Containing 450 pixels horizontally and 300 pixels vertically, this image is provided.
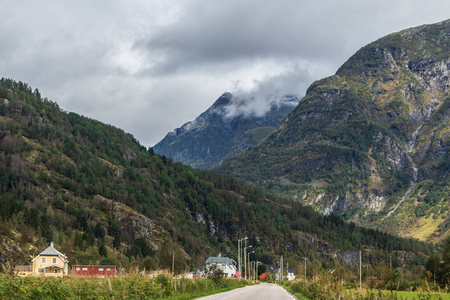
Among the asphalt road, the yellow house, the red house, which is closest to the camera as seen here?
the asphalt road

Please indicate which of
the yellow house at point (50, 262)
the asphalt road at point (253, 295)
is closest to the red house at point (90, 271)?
the yellow house at point (50, 262)

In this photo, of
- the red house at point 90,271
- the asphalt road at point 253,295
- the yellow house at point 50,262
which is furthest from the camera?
the yellow house at point 50,262

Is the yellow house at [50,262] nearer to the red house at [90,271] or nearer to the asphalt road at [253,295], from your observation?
the red house at [90,271]

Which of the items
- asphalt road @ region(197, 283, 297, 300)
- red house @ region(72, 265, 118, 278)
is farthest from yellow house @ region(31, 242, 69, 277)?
asphalt road @ region(197, 283, 297, 300)

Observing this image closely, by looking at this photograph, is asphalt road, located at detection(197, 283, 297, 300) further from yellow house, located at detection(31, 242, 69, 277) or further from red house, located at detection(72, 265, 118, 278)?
yellow house, located at detection(31, 242, 69, 277)

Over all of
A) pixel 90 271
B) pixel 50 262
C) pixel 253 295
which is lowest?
pixel 253 295

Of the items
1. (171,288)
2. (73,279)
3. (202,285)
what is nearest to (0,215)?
(202,285)

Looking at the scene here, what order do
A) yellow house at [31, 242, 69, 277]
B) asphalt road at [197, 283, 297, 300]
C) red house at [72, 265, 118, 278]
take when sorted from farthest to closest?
yellow house at [31, 242, 69, 277] → red house at [72, 265, 118, 278] → asphalt road at [197, 283, 297, 300]

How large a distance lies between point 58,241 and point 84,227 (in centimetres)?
2988

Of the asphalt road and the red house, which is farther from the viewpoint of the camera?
the red house

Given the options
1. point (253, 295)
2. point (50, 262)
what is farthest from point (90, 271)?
point (253, 295)

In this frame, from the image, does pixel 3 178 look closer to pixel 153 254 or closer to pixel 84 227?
pixel 84 227

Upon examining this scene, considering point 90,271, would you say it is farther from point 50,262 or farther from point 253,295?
point 253,295

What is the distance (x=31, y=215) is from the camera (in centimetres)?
15712
